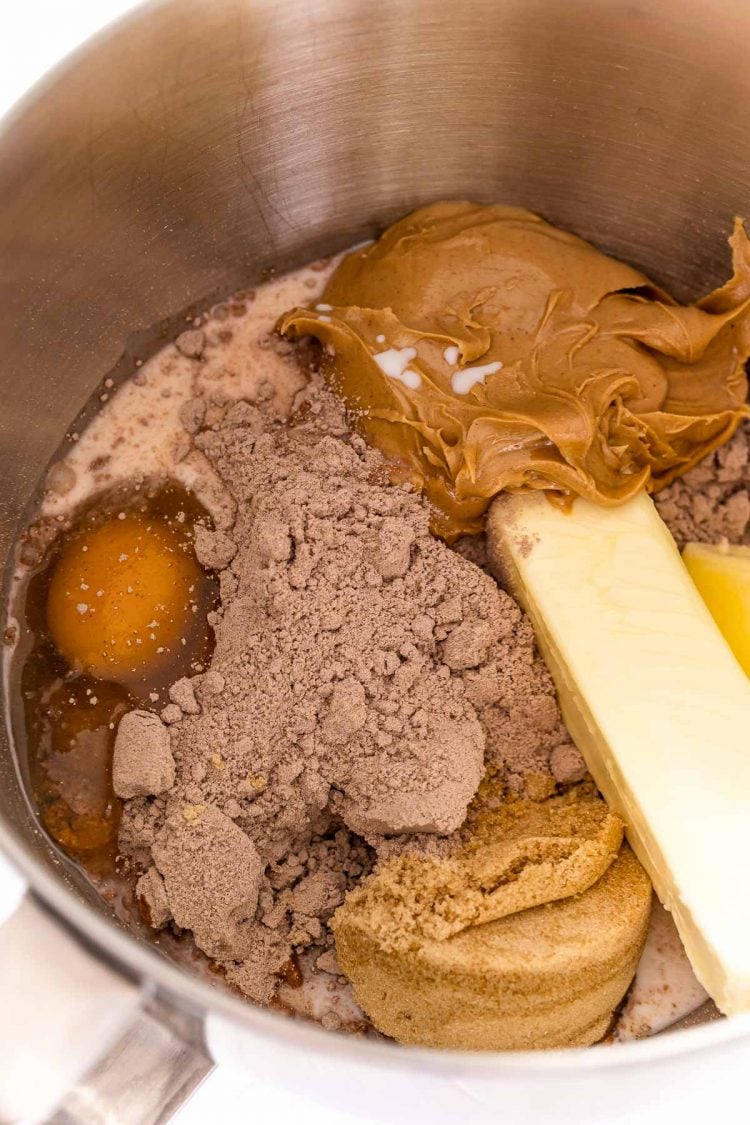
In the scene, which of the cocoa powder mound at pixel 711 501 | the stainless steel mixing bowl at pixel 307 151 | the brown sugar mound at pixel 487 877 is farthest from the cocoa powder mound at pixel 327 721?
the cocoa powder mound at pixel 711 501

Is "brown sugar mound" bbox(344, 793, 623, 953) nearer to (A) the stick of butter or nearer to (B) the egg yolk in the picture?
(A) the stick of butter

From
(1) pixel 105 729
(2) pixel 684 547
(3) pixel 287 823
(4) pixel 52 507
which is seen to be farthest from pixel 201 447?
(2) pixel 684 547

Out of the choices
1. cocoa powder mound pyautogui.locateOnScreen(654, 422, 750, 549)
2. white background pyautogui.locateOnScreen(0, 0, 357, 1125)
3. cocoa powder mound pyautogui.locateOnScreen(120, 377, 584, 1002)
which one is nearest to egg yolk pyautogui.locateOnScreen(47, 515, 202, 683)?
cocoa powder mound pyautogui.locateOnScreen(120, 377, 584, 1002)

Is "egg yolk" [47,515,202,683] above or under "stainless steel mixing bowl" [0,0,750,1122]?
under

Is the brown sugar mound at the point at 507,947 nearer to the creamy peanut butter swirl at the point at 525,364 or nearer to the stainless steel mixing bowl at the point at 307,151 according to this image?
the stainless steel mixing bowl at the point at 307,151

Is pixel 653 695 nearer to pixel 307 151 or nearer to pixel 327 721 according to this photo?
pixel 327 721

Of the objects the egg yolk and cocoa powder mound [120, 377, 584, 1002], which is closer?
cocoa powder mound [120, 377, 584, 1002]
